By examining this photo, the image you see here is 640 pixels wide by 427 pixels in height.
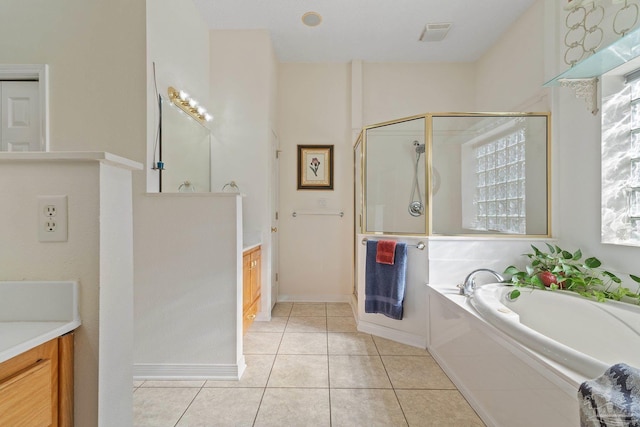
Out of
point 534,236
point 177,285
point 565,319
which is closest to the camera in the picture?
point 565,319

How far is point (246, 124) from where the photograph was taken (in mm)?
2928

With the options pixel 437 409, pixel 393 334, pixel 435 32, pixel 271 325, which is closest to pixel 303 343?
pixel 271 325

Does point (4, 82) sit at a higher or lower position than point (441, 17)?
lower

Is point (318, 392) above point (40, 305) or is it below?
below

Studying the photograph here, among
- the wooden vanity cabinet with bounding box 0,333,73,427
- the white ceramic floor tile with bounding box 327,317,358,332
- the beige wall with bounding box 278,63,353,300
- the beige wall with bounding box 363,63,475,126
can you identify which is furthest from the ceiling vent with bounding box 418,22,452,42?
the wooden vanity cabinet with bounding box 0,333,73,427

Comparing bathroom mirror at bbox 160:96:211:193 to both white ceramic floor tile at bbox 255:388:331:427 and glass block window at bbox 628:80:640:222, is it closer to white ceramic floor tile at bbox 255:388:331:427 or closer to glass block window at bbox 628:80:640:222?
white ceramic floor tile at bbox 255:388:331:427

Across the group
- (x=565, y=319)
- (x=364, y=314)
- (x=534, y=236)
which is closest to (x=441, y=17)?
(x=534, y=236)

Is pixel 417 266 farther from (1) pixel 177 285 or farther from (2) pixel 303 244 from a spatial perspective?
(1) pixel 177 285

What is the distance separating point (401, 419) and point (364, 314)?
46.2 inches

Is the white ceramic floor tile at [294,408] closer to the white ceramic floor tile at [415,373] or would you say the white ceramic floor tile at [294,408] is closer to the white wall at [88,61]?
the white ceramic floor tile at [415,373]

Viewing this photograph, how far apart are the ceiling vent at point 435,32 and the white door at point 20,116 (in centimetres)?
319

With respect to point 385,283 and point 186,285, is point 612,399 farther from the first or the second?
point 186,285

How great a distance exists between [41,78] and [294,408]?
8.32ft

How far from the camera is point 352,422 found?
1.49 meters
